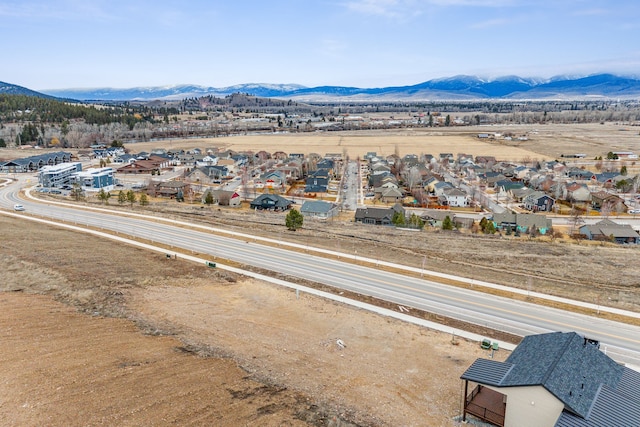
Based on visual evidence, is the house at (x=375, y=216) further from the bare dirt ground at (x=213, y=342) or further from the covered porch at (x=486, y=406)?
the covered porch at (x=486, y=406)

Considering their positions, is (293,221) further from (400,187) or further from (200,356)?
(400,187)

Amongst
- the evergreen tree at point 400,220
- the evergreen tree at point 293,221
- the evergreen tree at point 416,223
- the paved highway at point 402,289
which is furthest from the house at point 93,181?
the evergreen tree at point 416,223

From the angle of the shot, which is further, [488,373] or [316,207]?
[316,207]

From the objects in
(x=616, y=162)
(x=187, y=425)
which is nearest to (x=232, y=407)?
(x=187, y=425)

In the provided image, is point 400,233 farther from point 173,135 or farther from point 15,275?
point 173,135

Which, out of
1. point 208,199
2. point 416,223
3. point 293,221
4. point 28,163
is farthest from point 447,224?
point 28,163
